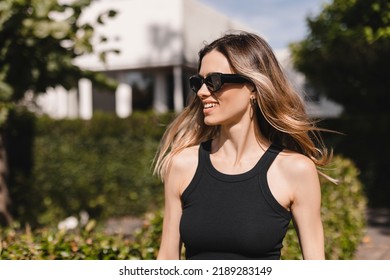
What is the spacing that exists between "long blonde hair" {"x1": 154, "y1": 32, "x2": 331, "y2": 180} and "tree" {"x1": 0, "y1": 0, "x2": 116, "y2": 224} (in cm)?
326

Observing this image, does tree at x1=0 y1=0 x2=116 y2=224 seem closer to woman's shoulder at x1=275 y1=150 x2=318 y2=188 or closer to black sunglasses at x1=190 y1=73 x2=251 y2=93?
black sunglasses at x1=190 y1=73 x2=251 y2=93

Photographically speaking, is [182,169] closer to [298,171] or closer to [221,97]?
[221,97]

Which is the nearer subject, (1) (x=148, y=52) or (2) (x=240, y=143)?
(2) (x=240, y=143)

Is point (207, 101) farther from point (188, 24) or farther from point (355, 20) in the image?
point (188, 24)

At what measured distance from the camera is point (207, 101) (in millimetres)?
2703

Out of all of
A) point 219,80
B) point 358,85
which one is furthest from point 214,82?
point 358,85

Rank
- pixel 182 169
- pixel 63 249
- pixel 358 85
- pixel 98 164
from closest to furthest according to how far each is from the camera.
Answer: pixel 182 169
pixel 63 249
pixel 98 164
pixel 358 85

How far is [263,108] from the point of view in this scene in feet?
9.02

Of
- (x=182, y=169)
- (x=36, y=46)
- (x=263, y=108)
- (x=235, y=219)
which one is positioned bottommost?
(x=235, y=219)

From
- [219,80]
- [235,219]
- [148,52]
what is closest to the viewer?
[235,219]

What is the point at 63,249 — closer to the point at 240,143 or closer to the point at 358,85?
the point at 240,143

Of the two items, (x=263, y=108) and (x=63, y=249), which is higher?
(x=263, y=108)

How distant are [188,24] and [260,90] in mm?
13951

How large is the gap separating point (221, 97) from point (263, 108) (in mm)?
235
